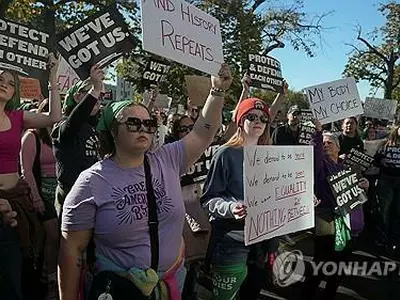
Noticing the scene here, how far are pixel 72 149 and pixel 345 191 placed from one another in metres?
2.11

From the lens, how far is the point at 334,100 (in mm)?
6172

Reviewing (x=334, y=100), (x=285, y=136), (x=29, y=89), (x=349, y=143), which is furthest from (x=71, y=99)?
(x=349, y=143)

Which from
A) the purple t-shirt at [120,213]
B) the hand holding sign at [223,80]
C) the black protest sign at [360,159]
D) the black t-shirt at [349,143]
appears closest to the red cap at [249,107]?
the hand holding sign at [223,80]

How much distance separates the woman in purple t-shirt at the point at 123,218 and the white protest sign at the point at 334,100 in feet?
12.4

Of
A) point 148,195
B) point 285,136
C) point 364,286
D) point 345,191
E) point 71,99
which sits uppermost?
point 71,99

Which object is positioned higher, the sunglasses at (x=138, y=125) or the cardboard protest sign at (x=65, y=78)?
the cardboard protest sign at (x=65, y=78)

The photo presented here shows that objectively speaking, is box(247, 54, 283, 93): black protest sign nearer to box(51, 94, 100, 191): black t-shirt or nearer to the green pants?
box(51, 94, 100, 191): black t-shirt

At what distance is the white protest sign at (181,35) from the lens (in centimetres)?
298

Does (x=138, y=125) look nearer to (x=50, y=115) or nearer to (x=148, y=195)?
(x=148, y=195)

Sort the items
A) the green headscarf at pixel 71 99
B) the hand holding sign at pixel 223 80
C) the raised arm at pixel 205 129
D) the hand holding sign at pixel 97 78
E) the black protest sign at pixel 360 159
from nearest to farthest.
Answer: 1. the raised arm at pixel 205 129
2. the hand holding sign at pixel 223 80
3. the hand holding sign at pixel 97 78
4. the green headscarf at pixel 71 99
5. the black protest sign at pixel 360 159

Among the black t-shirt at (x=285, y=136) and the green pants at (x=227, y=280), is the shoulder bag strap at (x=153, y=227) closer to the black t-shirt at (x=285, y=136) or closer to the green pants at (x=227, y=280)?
the green pants at (x=227, y=280)

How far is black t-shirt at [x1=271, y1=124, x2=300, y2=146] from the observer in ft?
22.5

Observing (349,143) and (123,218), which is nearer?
(123,218)

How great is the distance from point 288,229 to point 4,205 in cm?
175
